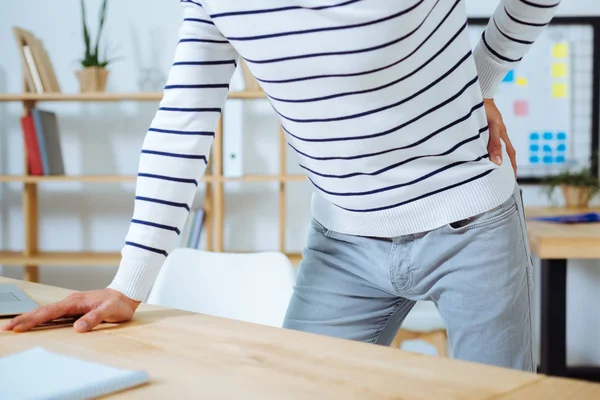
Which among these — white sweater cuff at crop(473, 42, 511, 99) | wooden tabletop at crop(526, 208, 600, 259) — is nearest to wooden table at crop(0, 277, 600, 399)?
white sweater cuff at crop(473, 42, 511, 99)

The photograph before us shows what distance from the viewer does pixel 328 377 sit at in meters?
0.59

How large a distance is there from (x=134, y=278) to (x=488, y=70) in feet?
2.13

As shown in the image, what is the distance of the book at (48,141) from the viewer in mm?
2754

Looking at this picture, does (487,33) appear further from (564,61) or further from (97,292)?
(564,61)

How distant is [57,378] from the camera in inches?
22.3

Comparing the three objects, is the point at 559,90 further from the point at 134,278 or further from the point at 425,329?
the point at 134,278

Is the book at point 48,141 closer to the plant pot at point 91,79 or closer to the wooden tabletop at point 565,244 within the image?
the plant pot at point 91,79

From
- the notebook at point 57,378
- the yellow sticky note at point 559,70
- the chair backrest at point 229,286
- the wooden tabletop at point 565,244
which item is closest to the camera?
the notebook at point 57,378

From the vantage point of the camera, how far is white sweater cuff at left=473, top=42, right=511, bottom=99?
1079 mm

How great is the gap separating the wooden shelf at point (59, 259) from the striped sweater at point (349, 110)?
1.86 metres

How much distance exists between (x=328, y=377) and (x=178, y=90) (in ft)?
1.71

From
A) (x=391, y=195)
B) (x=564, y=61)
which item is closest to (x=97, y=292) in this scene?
(x=391, y=195)

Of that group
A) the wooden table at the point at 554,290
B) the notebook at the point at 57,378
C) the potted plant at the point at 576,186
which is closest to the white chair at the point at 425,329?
the wooden table at the point at 554,290

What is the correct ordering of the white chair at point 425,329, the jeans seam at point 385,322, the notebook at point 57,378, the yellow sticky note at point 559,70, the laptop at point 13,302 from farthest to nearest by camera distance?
the yellow sticky note at point 559,70, the white chair at point 425,329, the jeans seam at point 385,322, the laptop at point 13,302, the notebook at point 57,378
